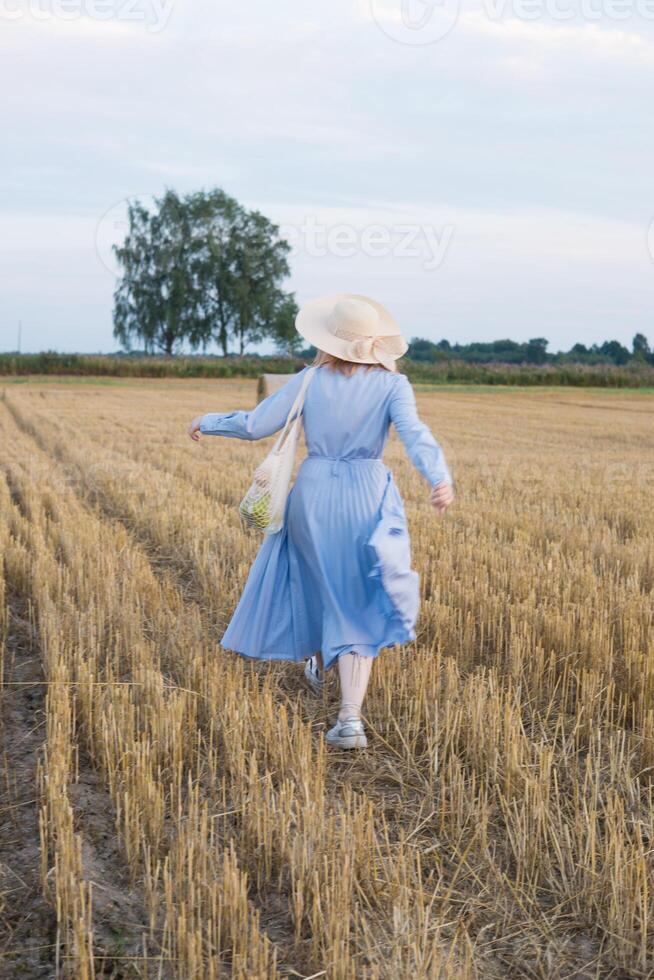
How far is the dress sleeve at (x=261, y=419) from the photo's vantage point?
13.8ft

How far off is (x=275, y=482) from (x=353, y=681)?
817 mm

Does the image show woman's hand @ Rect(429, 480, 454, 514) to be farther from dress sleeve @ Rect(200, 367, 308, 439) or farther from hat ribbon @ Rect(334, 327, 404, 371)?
dress sleeve @ Rect(200, 367, 308, 439)

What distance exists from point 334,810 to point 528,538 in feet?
14.6

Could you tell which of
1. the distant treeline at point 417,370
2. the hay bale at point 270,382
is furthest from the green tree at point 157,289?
the hay bale at point 270,382

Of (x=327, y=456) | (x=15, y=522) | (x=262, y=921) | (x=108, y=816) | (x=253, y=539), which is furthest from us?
(x=15, y=522)

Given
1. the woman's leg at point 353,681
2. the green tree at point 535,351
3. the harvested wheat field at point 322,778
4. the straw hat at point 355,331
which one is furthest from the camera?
the green tree at point 535,351

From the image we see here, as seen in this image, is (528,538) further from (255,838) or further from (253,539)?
(255,838)

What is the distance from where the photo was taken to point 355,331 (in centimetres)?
401

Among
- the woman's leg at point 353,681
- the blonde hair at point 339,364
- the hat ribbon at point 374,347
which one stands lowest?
the woman's leg at point 353,681

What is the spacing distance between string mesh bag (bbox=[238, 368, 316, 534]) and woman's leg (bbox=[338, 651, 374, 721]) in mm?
608

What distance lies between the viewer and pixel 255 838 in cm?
300

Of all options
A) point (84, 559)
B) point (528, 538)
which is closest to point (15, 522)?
point (84, 559)

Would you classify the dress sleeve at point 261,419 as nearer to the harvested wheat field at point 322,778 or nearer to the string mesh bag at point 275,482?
the string mesh bag at point 275,482

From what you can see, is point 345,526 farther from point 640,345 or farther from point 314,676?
point 640,345
